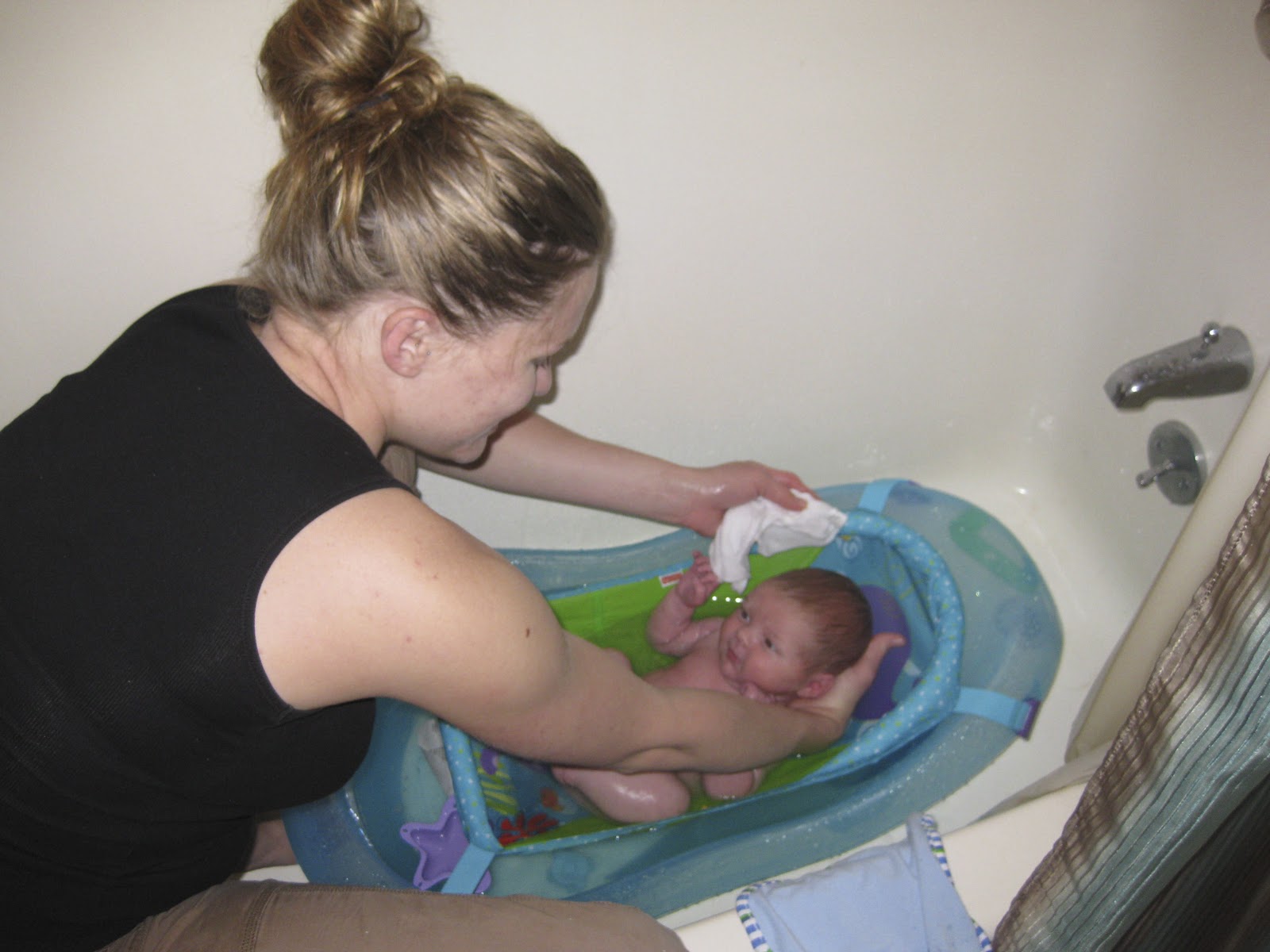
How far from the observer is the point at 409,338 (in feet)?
2.31

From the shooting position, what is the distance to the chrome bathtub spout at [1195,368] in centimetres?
106

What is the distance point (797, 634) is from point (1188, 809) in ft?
2.47

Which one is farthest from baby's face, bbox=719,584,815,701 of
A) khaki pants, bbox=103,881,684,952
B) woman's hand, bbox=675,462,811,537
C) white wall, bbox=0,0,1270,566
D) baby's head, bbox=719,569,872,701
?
khaki pants, bbox=103,881,684,952

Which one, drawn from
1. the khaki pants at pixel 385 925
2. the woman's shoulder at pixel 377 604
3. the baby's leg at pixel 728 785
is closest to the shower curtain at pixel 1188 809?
the khaki pants at pixel 385 925

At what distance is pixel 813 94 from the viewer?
3.95 feet

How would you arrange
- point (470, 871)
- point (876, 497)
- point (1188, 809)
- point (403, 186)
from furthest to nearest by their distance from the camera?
point (876, 497) → point (470, 871) → point (403, 186) → point (1188, 809)

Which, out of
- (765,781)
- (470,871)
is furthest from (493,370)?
(765,781)

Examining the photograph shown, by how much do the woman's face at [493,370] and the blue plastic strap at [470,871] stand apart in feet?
1.71

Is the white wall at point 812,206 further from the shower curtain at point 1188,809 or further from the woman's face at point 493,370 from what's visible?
the shower curtain at point 1188,809

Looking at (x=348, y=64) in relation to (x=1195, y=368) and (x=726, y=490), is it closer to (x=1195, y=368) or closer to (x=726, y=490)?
(x=726, y=490)

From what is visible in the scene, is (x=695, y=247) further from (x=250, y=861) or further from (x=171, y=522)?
(x=250, y=861)

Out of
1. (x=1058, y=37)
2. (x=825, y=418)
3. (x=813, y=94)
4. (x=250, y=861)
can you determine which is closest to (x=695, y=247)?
(x=813, y=94)

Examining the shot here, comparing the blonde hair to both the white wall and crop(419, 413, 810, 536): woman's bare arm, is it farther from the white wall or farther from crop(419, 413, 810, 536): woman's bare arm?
crop(419, 413, 810, 536): woman's bare arm

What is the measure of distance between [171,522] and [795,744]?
0.80 meters
